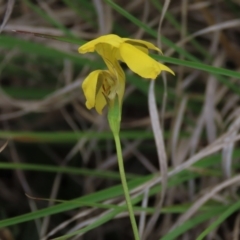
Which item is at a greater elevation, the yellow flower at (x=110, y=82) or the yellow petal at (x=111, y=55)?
the yellow petal at (x=111, y=55)

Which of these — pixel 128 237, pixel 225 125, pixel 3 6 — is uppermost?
pixel 3 6

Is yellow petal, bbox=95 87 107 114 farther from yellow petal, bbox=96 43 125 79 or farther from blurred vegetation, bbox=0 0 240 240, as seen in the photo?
blurred vegetation, bbox=0 0 240 240

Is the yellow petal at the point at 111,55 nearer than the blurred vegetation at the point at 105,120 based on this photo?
Yes

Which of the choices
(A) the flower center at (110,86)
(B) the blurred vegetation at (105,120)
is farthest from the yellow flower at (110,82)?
(B) the blurred vegetation at (105,120)

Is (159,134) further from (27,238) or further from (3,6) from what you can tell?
(3,6)

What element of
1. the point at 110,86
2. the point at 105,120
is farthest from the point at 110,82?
the point at 105,120

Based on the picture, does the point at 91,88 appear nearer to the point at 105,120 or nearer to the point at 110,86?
the point at 110,86

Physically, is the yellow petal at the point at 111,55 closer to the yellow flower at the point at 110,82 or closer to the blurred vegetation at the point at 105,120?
the yellow flower at the point at 110,82

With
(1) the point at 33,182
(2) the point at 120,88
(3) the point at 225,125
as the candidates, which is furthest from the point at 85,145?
(2) the point at 120,88
